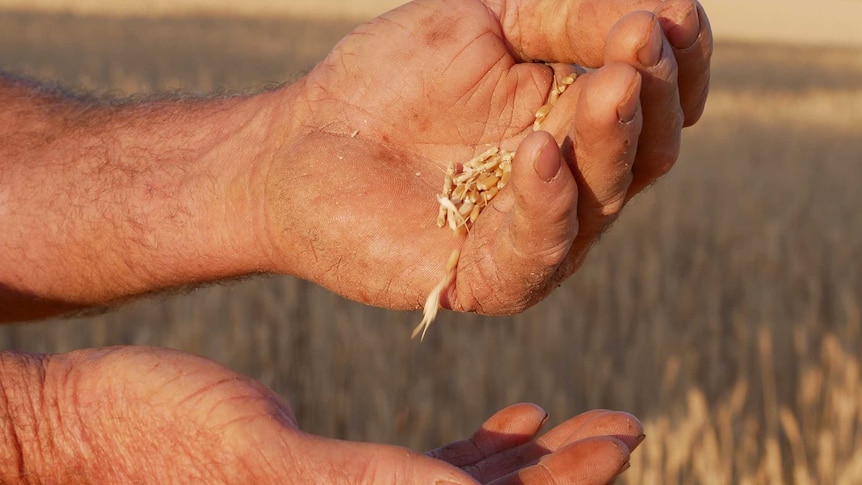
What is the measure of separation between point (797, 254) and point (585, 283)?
3.88 feet

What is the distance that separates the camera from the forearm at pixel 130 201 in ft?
7.20

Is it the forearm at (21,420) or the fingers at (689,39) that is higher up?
the fingers at (689,39)

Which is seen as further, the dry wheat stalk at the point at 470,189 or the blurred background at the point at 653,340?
the blurred background at the point at 653,340

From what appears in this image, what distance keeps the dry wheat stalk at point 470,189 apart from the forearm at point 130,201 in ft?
1.43

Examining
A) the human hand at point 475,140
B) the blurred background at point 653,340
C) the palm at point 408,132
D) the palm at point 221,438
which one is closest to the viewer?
the palm at point 221,438

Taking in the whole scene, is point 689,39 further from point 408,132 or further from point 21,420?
point 21,420

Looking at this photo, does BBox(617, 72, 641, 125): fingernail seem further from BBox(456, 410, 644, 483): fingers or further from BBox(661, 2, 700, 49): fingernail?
BBox(456, 410, 644, 483): fingers

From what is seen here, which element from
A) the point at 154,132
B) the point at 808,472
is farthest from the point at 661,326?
the point at 154,132

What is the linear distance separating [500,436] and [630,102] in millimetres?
624

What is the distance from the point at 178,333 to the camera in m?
4.18

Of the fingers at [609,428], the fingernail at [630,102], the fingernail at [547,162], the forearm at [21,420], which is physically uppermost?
the fingernail at [630,102]

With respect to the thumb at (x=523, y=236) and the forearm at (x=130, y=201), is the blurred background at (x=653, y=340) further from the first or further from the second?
the thumb at (x=523, y=236)

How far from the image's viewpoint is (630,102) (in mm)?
1497

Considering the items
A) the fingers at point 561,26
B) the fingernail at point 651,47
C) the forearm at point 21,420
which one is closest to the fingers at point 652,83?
the fingernail at point 651,47
